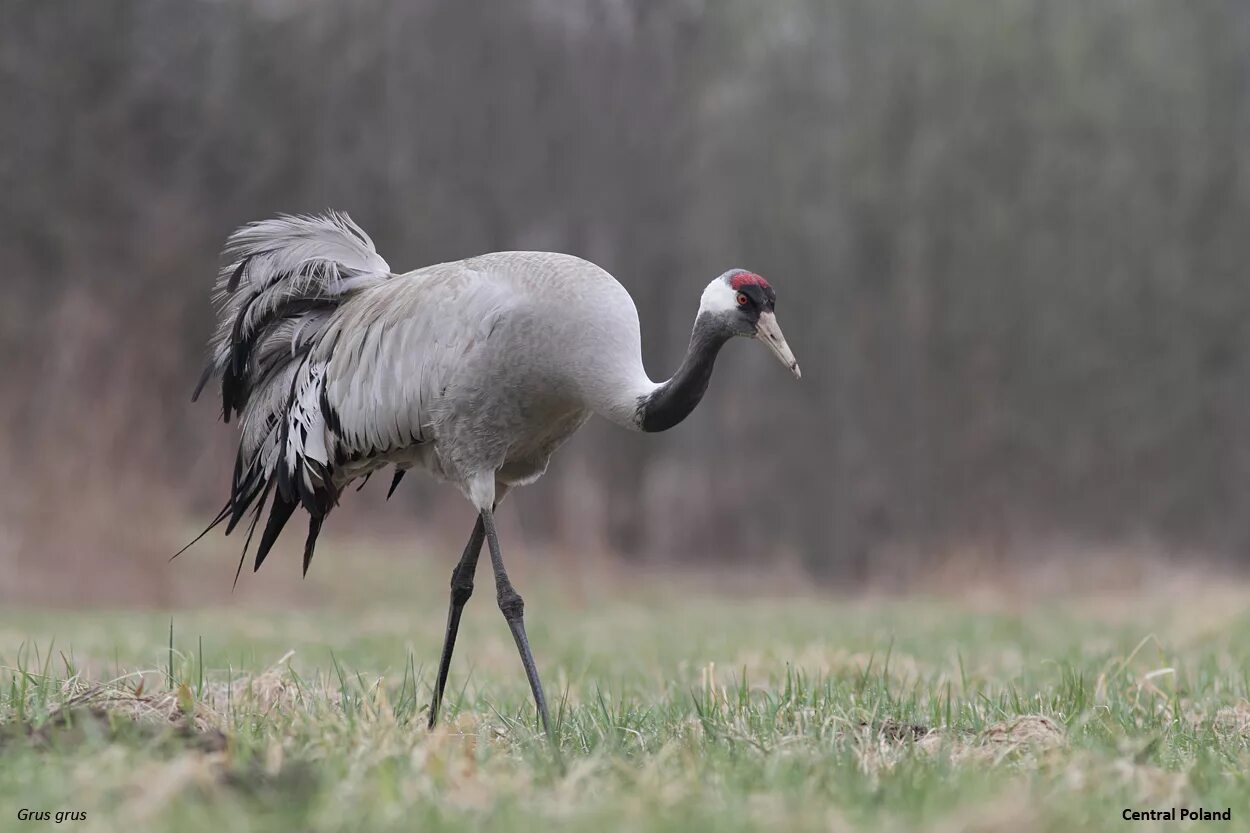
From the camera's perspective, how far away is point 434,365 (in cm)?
458

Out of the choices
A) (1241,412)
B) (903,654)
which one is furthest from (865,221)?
(903,654)

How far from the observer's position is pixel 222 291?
5.17 meters

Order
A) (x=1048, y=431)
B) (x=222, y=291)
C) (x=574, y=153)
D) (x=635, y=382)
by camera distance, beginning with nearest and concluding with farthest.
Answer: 1. (x=635, y=382)
2. (x=222, y=291)
3. (x=574, y=153)
4. (x=1048, y=431)

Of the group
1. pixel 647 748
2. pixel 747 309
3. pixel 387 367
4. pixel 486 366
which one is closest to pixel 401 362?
pixel 387 367

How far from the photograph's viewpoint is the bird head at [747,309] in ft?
14.7

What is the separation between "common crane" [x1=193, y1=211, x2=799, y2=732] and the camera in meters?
4.43

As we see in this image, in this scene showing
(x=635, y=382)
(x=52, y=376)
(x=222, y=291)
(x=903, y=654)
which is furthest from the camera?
(x=52, y=376)

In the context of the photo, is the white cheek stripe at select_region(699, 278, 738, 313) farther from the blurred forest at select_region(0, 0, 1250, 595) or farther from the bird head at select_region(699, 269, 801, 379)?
the blurred forest at select_region(0, 0, 1250, 595)

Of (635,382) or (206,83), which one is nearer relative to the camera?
(635,382)

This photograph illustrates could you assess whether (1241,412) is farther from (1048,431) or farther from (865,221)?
(865,221)

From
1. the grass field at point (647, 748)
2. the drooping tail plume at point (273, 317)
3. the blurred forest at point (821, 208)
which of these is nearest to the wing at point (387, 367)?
the drooping tail plume at point (273, 317)

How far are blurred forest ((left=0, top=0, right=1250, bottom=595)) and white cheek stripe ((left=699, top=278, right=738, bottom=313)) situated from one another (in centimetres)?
1017

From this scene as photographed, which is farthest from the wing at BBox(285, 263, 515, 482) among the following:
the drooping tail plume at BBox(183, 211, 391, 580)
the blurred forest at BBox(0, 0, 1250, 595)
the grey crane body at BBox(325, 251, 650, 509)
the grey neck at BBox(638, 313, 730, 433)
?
the blurred forest at BBox(0, 0, 1250, 595)

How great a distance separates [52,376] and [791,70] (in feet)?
32.6
